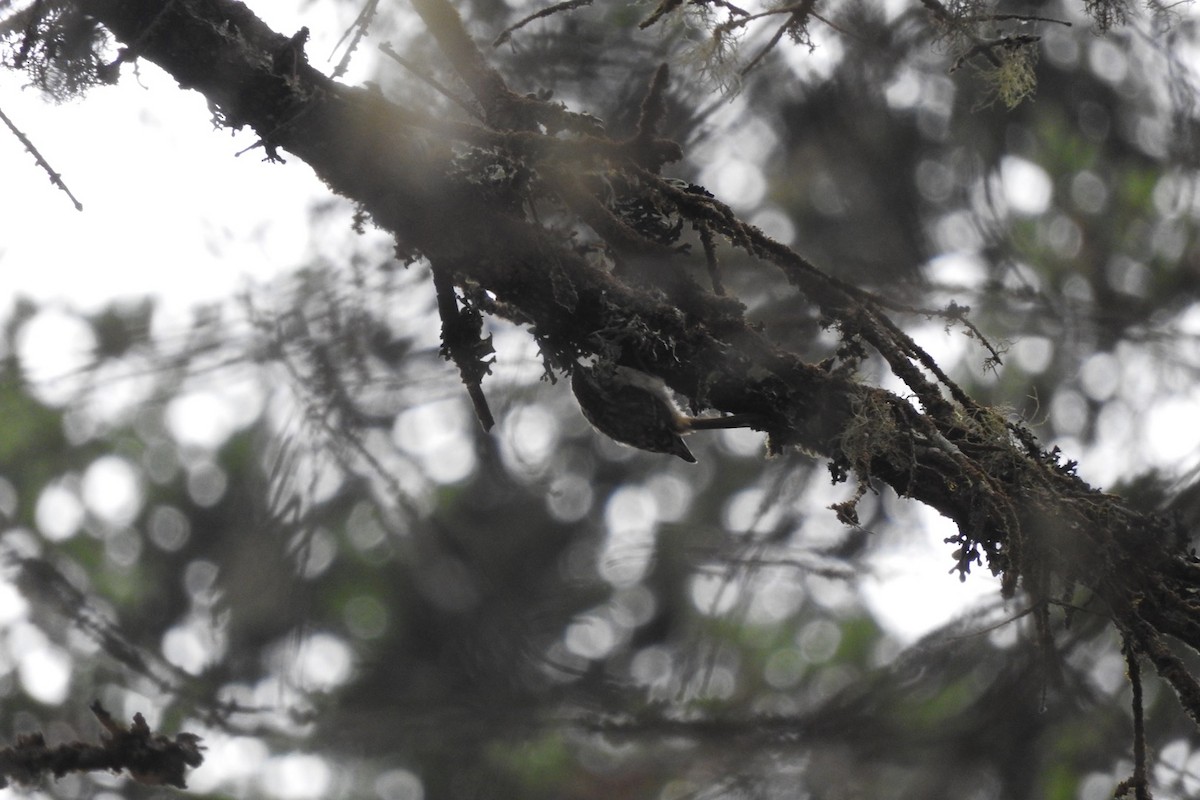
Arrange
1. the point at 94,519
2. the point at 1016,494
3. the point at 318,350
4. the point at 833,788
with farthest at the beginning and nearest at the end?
the point at 94,519 → the point at 318,350 → the point at 833,788 → the point at 1016,494

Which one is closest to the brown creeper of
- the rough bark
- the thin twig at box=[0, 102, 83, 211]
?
the rough bark

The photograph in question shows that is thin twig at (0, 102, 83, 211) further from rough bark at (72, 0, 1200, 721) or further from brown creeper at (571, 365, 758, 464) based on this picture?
brown creeper at (571, 365, 758, 464)

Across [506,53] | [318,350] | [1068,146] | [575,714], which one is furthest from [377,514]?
[1068,146]

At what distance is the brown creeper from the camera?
3.95 ft

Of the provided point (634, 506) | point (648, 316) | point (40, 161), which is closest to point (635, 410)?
point (648, 316)

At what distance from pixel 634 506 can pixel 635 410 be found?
7.09ft

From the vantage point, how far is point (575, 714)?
2.33 metres

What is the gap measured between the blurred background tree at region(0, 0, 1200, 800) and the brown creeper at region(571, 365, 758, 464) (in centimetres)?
65

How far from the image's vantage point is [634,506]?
337 centimetres

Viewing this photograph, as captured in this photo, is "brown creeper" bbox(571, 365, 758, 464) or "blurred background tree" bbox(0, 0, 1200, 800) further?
"blurred background tree" bbox(0, 0, 1200, 800)

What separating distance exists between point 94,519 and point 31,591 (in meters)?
0.92

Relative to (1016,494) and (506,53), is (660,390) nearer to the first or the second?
(1016,494)

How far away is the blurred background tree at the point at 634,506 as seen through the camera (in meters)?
2.22

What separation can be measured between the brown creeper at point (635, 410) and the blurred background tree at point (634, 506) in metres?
0.65
